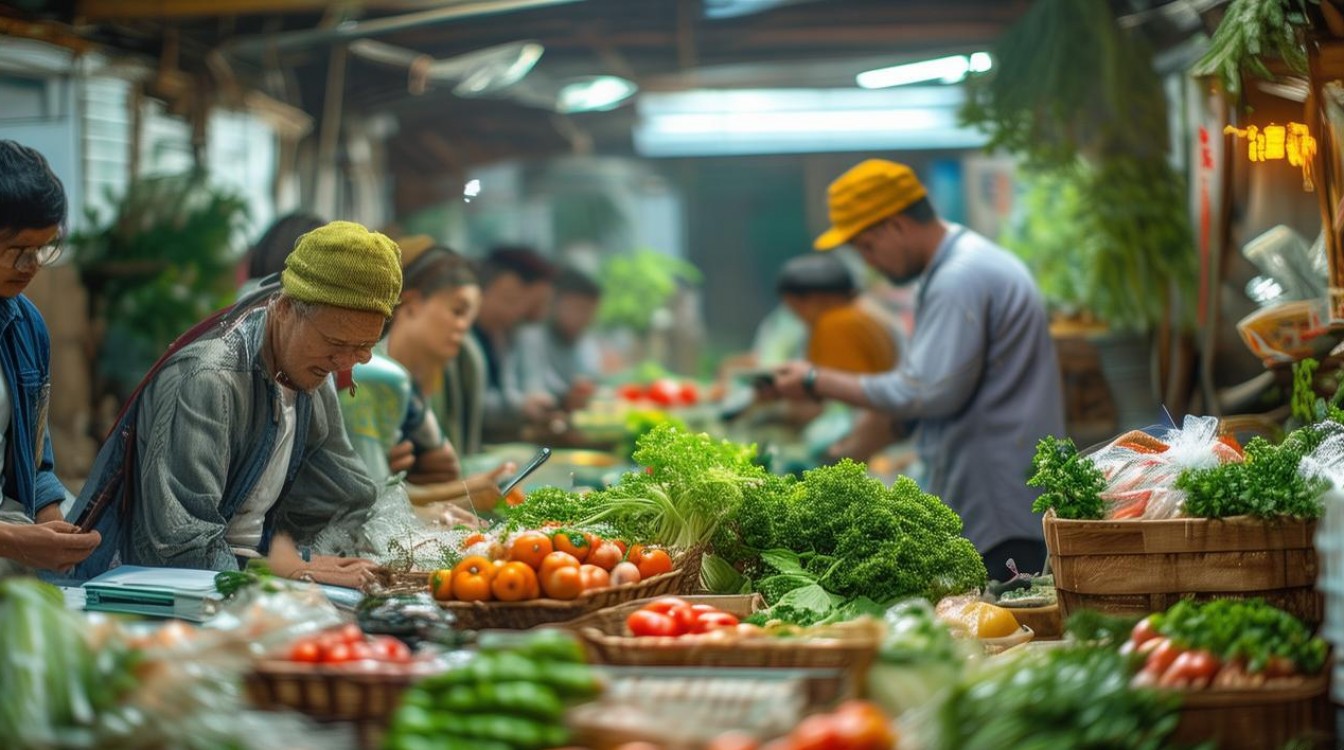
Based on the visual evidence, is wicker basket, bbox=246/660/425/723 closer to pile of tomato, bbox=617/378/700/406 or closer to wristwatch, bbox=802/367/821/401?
wristwatch, bbox=802/367/821/401

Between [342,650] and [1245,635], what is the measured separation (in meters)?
2.17

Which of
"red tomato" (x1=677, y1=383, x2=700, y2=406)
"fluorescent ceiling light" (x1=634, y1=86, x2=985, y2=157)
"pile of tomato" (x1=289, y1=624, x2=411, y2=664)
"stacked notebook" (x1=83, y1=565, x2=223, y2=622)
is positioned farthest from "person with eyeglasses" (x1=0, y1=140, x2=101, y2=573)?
"fluorescent ceiling light" (x1=634, y1=86, x2=985, y2=157)

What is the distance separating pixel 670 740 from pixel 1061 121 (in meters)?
5.40

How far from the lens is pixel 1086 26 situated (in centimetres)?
730

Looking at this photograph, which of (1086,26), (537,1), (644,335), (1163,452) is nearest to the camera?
(1163,452)

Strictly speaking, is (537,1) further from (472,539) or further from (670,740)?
(670,740)

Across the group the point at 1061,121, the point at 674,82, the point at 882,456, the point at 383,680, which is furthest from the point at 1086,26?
the point at 383,680

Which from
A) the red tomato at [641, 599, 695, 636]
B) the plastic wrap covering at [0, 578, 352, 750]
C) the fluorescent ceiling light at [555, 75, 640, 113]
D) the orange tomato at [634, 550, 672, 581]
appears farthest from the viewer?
the fluorescent ceiling light at [555, 75, 640, 113]

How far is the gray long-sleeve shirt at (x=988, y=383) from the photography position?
20.9 ft

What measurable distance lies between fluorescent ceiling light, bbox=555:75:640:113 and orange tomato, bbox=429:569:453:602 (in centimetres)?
603

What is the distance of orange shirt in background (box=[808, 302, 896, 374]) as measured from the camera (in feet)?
29.0

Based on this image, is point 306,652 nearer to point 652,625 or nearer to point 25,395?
point 652,625

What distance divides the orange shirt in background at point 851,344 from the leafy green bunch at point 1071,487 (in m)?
4.50

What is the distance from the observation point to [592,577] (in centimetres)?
400
